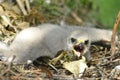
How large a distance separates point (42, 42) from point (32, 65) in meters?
0.46

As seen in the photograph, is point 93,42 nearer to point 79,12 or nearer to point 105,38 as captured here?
point 105,38

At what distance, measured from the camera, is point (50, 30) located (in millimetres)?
6484

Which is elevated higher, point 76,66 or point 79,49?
point 79,49

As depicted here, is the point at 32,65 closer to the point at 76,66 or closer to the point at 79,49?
the point at 76,66

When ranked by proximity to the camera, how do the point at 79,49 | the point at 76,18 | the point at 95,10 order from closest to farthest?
the point at 79,49, the point at 76,18, the point at 95,10

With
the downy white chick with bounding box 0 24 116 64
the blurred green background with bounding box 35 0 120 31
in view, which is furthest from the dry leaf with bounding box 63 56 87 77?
the blurred green background with bounding box 35 0 120 31

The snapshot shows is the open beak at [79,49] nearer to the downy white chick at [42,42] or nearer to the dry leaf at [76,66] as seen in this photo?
the downy white chick at [42,42]

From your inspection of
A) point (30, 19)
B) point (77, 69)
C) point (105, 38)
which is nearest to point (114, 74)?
point (77, 69)

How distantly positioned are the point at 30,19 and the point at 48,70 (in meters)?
1.85

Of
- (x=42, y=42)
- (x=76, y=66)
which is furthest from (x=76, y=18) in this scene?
(x=76, y=66)

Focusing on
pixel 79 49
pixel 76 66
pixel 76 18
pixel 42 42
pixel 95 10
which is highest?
pixel 95 10

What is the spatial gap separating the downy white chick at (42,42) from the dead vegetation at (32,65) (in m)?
0.20

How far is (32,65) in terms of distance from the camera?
582cm

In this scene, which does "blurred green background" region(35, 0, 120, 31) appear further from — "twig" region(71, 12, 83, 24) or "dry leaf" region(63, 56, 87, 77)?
"dry leaf" region(63, 56, 87, 77)
